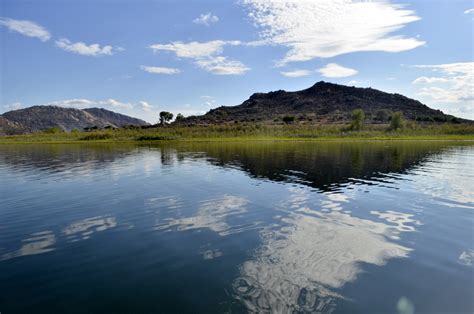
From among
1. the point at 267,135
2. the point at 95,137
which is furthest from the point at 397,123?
the point at 95,137

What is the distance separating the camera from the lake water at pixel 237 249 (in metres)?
9.12

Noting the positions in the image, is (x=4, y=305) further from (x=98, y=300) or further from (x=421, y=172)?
(x=421, y=172)

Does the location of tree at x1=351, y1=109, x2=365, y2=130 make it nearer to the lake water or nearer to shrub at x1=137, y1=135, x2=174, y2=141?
shrub at x1=137, y1=135, x2=174, y2=141

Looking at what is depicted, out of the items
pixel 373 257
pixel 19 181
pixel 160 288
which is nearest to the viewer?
pixel 160 288

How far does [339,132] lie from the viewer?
128 meters

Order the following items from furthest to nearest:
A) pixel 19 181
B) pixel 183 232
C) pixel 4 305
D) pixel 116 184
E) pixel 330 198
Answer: pixel 19 181 < pixel 116 184 < pixel 330 198 < pixel 183 232 < pixel 4 305

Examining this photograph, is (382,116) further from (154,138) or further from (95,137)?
(95,137)

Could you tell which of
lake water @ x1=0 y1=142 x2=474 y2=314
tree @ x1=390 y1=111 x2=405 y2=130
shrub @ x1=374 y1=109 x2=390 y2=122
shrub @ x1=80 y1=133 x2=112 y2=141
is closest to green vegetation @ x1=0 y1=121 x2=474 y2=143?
shrub @ x1=80 y1=133 x2=112 y2=141

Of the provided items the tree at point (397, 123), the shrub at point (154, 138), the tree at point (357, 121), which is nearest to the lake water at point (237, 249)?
the shrub at point (154, 138)

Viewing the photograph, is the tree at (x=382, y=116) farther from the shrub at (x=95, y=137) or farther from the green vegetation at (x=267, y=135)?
the shrub at (x=95, y=137)

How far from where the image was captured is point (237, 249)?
12.8m

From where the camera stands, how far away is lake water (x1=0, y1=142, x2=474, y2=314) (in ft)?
29.9

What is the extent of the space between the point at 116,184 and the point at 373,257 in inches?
853

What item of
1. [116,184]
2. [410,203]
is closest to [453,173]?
[410,203]
